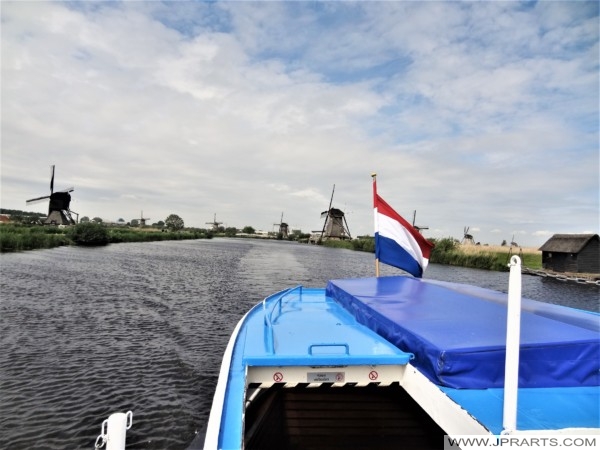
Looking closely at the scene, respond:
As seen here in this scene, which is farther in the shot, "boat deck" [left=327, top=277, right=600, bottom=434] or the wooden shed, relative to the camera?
the wooden shed

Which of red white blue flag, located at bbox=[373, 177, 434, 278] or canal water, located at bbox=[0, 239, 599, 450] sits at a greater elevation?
red white blue flag, located at bbox=[373, 177, 434, 278]

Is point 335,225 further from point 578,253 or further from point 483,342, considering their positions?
point 483,342

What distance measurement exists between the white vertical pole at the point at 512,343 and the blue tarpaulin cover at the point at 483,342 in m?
0.90

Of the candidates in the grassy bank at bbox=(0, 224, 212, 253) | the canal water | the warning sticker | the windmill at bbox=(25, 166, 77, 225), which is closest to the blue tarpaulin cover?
the warning sticker

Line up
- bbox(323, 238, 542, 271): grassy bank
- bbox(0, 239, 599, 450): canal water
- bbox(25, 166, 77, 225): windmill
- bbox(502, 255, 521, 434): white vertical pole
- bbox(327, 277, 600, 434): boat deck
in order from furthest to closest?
bbox(25, 166, 77, 225): windmill, bbox(323, 238, 542, 271): grassy bank, bbox(0, 239, 599, 450): canal water, bbox(327, 277, 600, 434): boat deck, bbox(502, 255, 521, 434): white vertical pole

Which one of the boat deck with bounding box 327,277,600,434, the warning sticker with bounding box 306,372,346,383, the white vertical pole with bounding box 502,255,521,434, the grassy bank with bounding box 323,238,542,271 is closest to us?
the white vertical pole with bounding box 502,255,521,434

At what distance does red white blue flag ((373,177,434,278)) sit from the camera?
28.8ft

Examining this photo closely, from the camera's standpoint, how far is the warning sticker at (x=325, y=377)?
4.17m

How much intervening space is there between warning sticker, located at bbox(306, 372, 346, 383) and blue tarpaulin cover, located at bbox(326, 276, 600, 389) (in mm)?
851

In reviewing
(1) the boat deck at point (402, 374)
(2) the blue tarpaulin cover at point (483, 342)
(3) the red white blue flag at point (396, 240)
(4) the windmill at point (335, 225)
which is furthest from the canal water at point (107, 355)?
(4) the windmill at point (335, 225)

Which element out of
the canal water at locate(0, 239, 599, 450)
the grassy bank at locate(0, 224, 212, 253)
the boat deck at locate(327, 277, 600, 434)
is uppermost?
the grassy bank at locate(0, 224, 212, 253)

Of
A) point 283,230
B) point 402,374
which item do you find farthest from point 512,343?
point 283,230

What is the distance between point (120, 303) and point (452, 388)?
14878 millimetres

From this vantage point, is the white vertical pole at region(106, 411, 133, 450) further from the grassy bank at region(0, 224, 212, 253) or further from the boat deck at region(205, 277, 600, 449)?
the grassy bank at region(0, 224, 212, 253)
